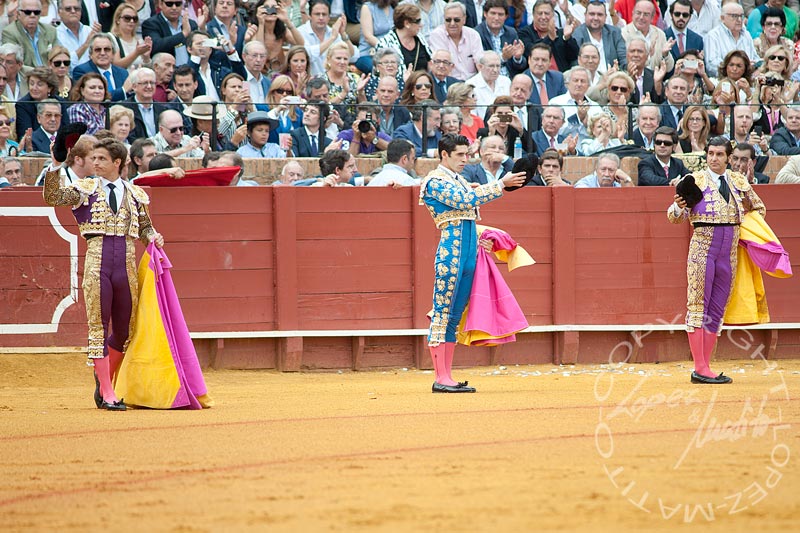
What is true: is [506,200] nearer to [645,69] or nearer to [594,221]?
[594,221]

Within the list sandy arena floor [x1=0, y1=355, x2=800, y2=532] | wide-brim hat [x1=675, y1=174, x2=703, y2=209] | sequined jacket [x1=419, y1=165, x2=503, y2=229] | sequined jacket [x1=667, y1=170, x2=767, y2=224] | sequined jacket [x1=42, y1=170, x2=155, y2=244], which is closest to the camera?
sandy arena floor [x1=0, y1=355, x2=800, y2=532]

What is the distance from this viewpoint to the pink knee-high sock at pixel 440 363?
22.2 ft

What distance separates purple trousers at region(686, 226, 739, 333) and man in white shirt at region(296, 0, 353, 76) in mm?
4527

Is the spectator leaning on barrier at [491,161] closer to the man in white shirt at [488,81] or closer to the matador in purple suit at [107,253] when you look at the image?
the man in white shirt at [488,81]

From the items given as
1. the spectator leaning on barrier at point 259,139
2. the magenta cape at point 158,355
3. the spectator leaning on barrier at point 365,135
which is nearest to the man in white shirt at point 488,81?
the spectator leaning on barrier at point 365,135

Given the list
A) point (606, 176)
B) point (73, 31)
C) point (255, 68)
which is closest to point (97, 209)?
point (255, 68)

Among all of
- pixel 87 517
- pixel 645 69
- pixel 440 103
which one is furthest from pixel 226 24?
pixel 87 517

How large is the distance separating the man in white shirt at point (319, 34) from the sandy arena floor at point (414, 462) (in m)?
4.54

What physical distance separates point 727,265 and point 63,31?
6.04 meters

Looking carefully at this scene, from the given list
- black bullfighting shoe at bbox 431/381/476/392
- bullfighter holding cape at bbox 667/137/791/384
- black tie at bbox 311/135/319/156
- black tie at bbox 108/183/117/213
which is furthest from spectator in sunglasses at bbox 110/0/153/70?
bullfighter holding cape at bbox 667/137/791/384

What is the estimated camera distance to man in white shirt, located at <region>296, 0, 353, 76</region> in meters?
10.7

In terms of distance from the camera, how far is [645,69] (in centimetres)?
1123

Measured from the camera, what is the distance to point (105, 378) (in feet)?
20.1

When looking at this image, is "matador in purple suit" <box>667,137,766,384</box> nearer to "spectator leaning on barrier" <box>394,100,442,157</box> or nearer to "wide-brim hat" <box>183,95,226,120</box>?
"spectator leaning on barrier" <box>394,100,442,157</box>
